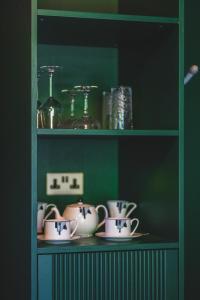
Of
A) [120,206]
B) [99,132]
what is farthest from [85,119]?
[120,206]

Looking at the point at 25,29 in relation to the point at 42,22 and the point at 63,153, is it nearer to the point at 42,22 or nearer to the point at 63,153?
the point at 42,22

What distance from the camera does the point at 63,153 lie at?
2775 mm

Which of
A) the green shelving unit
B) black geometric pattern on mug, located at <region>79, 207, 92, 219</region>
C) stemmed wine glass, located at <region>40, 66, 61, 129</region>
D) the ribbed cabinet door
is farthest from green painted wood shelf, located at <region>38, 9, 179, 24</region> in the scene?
the ribbed cabinet door

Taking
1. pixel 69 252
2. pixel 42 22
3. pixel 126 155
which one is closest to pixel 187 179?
pixel 126 155

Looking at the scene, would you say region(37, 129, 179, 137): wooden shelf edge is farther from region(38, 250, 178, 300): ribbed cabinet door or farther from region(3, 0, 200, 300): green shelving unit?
region(38, 250, 178, 300): ribbed cabinet door

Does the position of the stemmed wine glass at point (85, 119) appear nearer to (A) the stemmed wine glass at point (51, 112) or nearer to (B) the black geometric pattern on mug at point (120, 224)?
(A) the stemmed wine glass at point (51, 112)

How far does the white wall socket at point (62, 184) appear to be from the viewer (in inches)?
108

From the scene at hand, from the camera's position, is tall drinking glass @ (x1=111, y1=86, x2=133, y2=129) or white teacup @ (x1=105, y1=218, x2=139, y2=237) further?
tall drinking glass @ (x1=111, y1=86, x2=133, y2=129)

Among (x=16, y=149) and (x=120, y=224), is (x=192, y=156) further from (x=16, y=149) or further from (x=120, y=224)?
(x=16, y=149)

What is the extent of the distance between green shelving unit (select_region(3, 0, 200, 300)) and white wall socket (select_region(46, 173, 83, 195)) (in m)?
0.02

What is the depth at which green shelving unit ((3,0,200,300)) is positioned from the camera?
2.26 metres

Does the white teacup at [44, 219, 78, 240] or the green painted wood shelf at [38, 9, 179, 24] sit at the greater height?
the green painted wood shelf at [38, 9, 179, 24]

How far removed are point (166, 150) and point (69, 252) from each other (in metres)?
0.54

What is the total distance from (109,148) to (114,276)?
0.70 meters
